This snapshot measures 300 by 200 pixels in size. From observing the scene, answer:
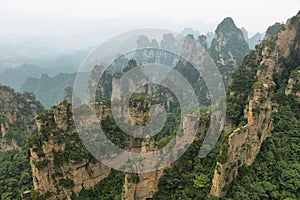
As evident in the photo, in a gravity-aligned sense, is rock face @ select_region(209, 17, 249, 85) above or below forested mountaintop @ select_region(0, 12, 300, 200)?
above

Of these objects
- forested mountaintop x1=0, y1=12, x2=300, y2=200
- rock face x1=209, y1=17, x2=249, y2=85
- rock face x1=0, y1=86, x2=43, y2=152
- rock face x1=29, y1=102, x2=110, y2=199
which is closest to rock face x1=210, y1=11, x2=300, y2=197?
forested mountaintop x1=0, y1=12, x2=300, y2=200

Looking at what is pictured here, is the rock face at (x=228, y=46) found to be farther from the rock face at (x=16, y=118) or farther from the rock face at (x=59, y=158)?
the rock face at (x=59, y=158)

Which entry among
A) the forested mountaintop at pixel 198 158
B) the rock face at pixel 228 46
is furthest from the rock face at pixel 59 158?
the rock face at pixel 228 46

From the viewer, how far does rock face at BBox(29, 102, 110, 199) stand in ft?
45.5

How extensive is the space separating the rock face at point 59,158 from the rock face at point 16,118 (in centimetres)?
1350

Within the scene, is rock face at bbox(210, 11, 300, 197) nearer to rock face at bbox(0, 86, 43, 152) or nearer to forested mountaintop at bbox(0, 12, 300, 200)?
forested mountaintop at bbox(0, 12, 300, 200)

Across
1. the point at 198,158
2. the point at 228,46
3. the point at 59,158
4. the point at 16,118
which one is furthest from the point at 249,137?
the point at 228,46

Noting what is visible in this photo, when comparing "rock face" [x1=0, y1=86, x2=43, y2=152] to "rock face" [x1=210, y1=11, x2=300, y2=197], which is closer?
"rock face" [x1=210, y1=11, x2=300, y2=197]

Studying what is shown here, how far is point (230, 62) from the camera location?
43188mm

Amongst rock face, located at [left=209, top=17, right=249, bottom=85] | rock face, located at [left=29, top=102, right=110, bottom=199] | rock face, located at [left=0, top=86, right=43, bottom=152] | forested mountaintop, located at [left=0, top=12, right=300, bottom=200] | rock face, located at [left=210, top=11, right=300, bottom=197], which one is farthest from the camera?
rock face, located at [left=209, top=17, right=249, bottom=85]

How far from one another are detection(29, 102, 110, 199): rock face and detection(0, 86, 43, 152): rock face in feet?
44.3

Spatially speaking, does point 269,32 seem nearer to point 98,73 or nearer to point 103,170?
point 98,73

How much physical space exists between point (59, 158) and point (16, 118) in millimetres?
17853

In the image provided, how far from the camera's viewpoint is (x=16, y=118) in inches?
1136
